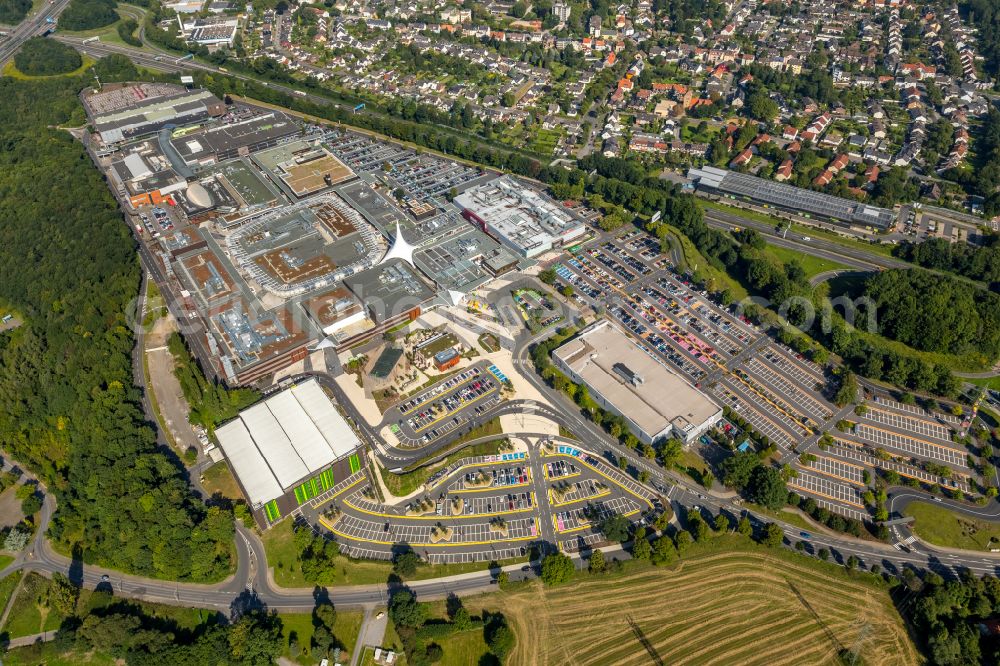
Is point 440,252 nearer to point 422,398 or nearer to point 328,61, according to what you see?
point 422,398

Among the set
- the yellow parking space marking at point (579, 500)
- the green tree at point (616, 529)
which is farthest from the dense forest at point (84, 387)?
the green tree at point (616, 529)

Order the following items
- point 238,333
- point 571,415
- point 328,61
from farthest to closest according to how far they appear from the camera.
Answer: point 328,61
point 238,333
point 571,415

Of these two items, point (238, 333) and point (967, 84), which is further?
point (967, 84)

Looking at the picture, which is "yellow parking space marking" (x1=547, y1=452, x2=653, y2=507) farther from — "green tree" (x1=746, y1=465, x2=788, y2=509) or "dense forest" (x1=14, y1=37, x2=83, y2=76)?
"dense forest" (x1=14, y1=37, x2=83, y2=76)

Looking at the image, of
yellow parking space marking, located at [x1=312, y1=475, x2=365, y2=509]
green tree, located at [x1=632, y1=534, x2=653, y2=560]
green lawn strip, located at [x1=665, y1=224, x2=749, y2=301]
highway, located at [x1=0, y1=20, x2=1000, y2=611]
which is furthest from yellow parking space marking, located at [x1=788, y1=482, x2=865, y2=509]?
yellow parking space marking, located at [x1=312, y1=475, x2=365, y2=509]

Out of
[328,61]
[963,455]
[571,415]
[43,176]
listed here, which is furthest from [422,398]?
[328,61]

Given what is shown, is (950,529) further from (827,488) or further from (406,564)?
(406,564)

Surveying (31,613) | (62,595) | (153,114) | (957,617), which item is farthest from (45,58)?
(957,617)
